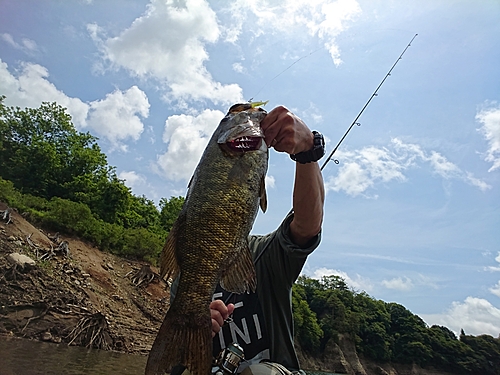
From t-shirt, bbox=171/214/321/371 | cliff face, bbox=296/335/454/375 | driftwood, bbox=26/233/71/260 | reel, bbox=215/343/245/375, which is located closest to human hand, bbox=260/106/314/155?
t-shirt, bbox=171/214/321/371

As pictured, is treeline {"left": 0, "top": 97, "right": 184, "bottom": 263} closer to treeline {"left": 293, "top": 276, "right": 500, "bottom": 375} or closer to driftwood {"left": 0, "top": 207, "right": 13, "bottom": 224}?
driftwood {"left": 0, "top": 207, "right": 13, "bottom": 224}

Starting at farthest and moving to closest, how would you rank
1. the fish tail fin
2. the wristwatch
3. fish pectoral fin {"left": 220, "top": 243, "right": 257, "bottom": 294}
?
the wristwatch → fish pectoral fin {"left": 220, "top": 243, "right": 257, "bottom": 294} → the fish tail fin

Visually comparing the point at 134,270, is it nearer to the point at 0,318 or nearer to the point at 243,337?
the point at 0,318

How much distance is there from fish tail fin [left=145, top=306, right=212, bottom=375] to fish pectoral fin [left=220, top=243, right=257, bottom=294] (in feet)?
Answer: 0.69

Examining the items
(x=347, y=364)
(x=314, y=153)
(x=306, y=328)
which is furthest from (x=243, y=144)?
(x=347, y=364)

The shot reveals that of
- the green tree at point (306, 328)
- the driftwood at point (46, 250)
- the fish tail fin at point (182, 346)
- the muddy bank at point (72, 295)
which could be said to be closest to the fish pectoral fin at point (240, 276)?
the fish tail fin at point (182, 346)

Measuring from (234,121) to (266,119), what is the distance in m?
0.25

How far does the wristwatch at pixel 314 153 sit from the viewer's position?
2.58 metres

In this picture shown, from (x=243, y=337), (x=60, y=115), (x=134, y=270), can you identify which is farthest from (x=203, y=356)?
(x=60, y=115)

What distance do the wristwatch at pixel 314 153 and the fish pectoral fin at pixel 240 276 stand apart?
0.86 meters

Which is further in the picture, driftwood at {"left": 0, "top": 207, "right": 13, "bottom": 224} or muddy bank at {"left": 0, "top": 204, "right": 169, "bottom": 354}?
driftwood at {"left": 0, "top": 207, "right": 13, "bottom": 224}

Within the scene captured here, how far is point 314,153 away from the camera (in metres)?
2.59

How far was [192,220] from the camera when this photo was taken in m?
2.00

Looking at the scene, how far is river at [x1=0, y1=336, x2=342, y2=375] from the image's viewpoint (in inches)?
331
